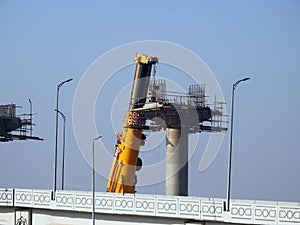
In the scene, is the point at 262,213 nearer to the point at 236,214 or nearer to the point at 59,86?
the point at 236,214

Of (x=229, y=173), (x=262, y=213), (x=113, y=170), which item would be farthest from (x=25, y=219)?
(x=262, y=213)

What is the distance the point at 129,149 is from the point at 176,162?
15.2 ft

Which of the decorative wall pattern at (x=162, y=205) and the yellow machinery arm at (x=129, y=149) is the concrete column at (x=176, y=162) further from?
the decorative wall pattern at (x=162, y=205)

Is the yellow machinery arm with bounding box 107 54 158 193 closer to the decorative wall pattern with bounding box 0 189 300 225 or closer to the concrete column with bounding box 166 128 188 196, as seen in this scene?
the concrete column with bounding box 166 128 188 196

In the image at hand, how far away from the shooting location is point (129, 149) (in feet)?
183

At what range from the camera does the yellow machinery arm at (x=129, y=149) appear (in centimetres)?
5562

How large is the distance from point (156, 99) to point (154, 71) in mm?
4165

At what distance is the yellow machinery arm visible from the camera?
182 ft

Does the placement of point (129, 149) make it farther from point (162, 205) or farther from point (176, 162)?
point (162, 205)

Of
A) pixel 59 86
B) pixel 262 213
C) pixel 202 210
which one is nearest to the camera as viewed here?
pixel 262 213

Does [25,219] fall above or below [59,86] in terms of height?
below

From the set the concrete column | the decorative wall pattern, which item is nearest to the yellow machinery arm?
the concrete column

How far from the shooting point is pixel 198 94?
181 ft

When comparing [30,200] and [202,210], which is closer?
[202,210]
